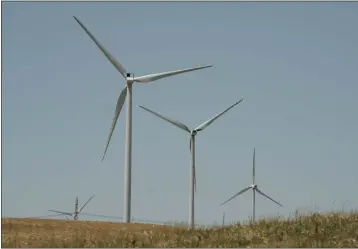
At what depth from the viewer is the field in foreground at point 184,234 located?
28.5 m

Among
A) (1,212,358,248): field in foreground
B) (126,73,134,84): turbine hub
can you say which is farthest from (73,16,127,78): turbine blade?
(1,212,358,248): field in foreground

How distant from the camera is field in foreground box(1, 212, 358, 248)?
2852cm

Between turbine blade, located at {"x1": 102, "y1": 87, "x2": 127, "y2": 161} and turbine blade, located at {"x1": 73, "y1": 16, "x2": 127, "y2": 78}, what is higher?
turbine blade, located at {"x1": 73, "y1": 16, "x2": 127, "y2": 78}

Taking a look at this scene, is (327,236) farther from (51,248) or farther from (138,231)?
(51,248)

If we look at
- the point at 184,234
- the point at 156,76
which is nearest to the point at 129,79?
the point at 156,76

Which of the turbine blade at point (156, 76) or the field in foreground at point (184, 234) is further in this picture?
the turbine blade at point (156, 76)

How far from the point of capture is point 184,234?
3145cm

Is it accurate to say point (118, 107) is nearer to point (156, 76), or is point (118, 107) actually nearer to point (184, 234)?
point (156, 76)

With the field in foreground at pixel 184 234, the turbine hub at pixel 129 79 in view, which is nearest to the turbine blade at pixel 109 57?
the turbine hub at pixel 129 79

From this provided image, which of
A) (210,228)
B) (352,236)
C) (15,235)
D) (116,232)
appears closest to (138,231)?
(116,232)

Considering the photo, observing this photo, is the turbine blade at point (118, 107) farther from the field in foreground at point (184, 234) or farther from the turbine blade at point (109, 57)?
the field in foreground at point (184, 234)

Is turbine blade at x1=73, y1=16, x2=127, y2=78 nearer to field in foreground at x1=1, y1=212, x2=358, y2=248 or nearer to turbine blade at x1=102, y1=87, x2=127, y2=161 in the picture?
turbine blade at x1=102, y1=87, x2=127, y2=161

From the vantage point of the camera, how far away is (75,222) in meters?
35.1

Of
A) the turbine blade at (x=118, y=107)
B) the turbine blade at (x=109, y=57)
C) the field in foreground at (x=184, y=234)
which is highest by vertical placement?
the turbine blade at (x=109, y=57)
